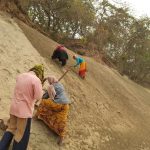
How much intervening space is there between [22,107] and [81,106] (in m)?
5.45

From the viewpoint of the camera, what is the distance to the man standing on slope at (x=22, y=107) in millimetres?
6539

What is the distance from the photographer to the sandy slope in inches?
365

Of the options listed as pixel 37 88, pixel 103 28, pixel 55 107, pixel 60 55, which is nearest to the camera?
pixel 37 88

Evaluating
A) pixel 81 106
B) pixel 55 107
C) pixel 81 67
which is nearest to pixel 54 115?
pixel 55 107

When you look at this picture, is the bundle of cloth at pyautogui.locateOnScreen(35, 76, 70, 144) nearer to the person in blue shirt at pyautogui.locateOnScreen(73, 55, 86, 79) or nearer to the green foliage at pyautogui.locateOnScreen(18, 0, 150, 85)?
the person in blue shirt at pyautogui.locateOnScreen(73, 55, 86, 79)

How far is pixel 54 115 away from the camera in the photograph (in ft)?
27.9

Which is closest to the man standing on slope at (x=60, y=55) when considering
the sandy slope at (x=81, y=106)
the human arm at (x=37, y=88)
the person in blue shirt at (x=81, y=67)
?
the sandy slope at (x=81, y=106)

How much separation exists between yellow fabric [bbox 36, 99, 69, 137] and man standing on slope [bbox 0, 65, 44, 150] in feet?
5.57

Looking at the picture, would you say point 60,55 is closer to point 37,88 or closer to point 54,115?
point 54,115

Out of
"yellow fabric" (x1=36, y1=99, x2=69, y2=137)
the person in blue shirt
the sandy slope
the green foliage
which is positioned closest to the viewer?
"yellow fabric" (x1=36, y1=99, x2=69, y2=137)

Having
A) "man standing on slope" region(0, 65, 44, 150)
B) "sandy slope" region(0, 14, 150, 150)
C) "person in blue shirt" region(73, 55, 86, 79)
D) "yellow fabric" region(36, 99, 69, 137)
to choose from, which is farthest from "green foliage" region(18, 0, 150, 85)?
"man standing on slope" region(0, 65, 44, 150)

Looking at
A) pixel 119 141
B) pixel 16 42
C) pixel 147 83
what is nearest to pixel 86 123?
pixel 119 141

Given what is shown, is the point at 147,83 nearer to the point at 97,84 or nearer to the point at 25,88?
the point at 97,84

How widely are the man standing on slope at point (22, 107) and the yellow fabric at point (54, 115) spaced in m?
1.70
